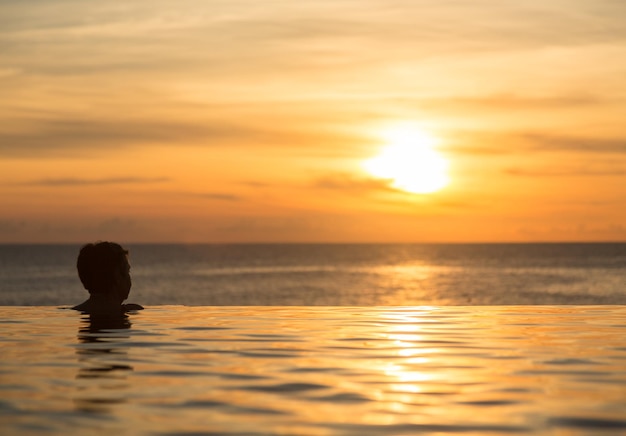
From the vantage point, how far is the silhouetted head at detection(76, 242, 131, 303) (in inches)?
637

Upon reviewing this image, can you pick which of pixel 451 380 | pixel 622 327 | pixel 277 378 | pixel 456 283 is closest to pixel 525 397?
pixel 451 380

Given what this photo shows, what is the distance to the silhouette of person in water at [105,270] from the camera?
16.2 metres

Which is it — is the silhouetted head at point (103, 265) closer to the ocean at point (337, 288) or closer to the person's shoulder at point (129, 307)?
the person's shoulder at point (129, 307)

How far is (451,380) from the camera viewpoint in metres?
10.3

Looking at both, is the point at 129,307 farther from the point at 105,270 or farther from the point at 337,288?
the point at 337,288

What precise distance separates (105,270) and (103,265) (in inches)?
3.9

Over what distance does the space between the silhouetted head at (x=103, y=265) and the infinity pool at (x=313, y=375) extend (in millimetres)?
796

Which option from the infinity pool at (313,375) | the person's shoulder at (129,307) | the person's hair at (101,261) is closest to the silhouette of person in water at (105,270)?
the person's hair at (101,261)

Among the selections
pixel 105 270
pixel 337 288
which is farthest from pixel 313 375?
pixel 337 288

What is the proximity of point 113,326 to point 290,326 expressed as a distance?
3164 millimetres

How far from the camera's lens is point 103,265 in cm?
1623

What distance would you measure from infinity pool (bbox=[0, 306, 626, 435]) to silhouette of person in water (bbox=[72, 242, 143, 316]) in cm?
61

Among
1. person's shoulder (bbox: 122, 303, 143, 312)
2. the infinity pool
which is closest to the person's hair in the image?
the infinity pool

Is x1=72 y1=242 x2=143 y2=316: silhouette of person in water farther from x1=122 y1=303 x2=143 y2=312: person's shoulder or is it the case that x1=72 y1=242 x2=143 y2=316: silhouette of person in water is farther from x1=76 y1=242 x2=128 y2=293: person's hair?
x1=122 y1=303 x2=143 y2=312: person's shoulder
